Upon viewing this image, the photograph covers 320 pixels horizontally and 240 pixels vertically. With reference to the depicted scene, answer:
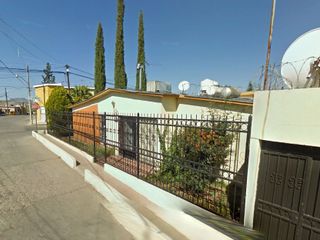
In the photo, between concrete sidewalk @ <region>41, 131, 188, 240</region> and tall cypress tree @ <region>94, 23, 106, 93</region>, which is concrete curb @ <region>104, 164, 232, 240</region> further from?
tall cypress tree @ <region>94, 23, 106, 93</region>

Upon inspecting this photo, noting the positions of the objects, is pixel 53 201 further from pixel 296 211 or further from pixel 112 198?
pixel 296 211

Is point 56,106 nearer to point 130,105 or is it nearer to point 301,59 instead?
point 130,105

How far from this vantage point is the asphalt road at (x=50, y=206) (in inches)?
136

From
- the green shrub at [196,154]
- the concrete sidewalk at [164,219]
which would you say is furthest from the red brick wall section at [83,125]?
the green shrub at [196,154]

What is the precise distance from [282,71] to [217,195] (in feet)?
10.6

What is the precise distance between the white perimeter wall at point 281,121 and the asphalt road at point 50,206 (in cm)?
252

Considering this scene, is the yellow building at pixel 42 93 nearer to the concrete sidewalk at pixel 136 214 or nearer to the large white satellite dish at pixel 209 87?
the large white satellite dish at pixel 209 87

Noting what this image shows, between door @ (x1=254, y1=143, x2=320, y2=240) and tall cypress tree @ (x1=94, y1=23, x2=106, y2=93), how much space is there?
18738 millimetres

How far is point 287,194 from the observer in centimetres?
256

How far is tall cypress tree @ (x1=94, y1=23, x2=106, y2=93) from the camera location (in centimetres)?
1957

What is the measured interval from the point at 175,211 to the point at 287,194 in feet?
6.14

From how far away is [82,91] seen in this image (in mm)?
17078

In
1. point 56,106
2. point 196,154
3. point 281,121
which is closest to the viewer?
point 281,121

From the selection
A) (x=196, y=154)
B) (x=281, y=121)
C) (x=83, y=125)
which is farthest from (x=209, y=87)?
(x=83, y=125)
